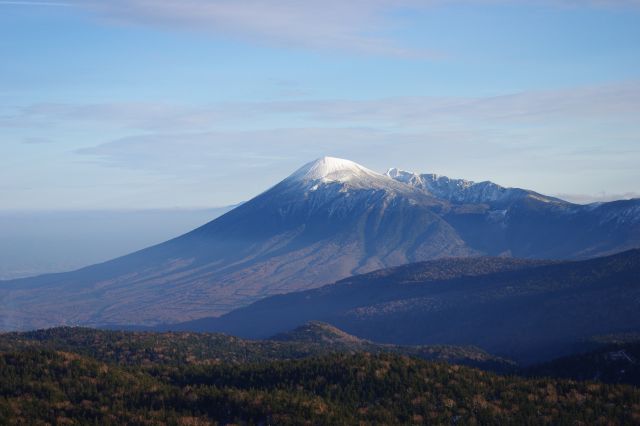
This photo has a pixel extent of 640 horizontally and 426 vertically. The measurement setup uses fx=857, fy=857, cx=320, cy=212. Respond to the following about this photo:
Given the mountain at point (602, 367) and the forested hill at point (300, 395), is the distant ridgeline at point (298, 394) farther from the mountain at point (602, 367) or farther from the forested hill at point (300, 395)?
the mountain at point (602, 367)

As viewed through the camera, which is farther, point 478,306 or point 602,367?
point 478,306

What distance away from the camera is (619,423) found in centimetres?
3578

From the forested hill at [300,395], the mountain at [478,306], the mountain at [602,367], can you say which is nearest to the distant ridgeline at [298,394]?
the forested hill at [300,395]

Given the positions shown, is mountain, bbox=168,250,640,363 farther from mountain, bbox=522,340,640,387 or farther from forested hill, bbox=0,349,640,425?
forested hill, bbox=0,349,640,425

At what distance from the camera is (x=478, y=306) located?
140 metres

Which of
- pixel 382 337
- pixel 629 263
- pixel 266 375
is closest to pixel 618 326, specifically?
pixel 629 263

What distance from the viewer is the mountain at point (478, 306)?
112500 millimetres

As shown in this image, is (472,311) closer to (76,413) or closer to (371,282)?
(371,282)

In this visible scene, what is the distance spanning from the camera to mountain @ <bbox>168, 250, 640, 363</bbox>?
112 m

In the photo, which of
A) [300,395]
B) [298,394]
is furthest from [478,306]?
[300,395]

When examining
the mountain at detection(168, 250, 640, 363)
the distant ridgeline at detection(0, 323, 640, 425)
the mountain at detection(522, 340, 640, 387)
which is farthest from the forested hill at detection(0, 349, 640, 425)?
the mountain at detection(168, 250, 640, 363)

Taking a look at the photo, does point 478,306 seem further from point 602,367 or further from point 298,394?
point 298,394

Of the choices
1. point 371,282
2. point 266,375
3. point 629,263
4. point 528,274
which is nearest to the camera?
point 266,375

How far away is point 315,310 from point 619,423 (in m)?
139
